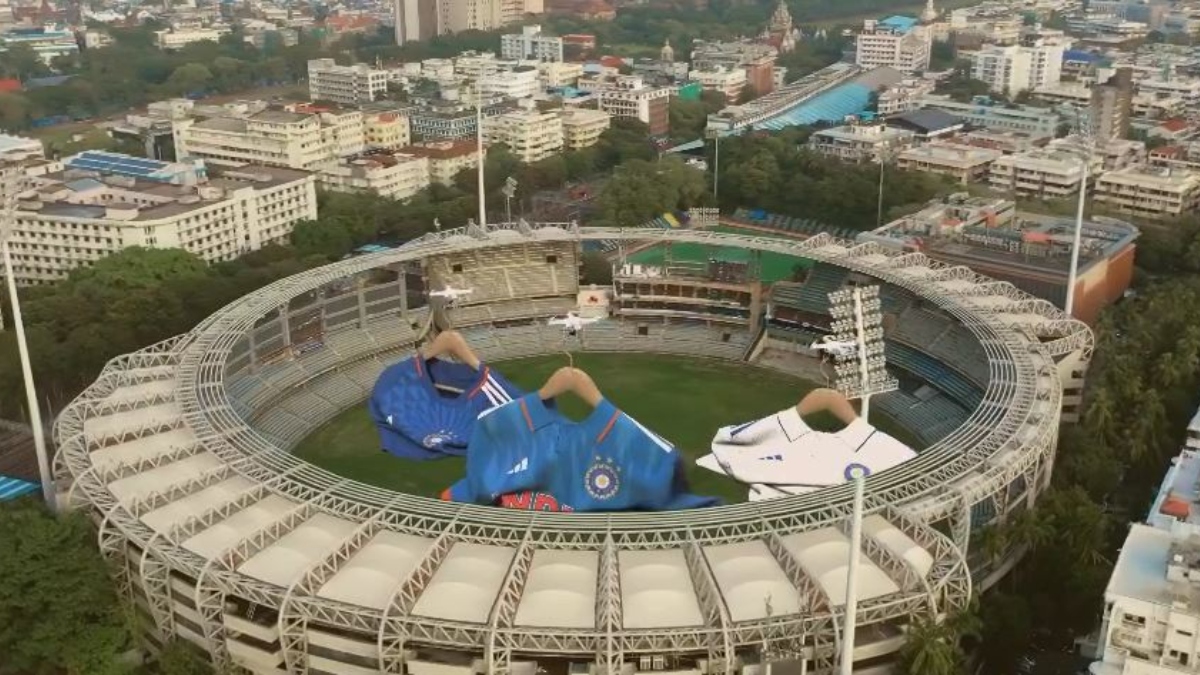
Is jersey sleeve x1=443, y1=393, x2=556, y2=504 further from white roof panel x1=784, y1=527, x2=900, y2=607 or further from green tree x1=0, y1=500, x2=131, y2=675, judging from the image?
green tree x1=0, y1=500, x2=131, y2=675

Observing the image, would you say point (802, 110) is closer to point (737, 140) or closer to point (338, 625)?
point (737, 140)

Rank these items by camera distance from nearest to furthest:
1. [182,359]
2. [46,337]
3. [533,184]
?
[182,359] → [46,337] → [533,184]

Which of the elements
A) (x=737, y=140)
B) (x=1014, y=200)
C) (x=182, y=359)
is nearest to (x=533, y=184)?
(x=737, y=140)

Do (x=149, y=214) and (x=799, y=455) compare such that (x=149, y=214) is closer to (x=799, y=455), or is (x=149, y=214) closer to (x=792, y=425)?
(x=792, y=425)

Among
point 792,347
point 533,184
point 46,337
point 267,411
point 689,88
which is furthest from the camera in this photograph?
point 689,88

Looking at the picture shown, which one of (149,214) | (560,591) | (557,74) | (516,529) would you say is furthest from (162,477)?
(557,74)
